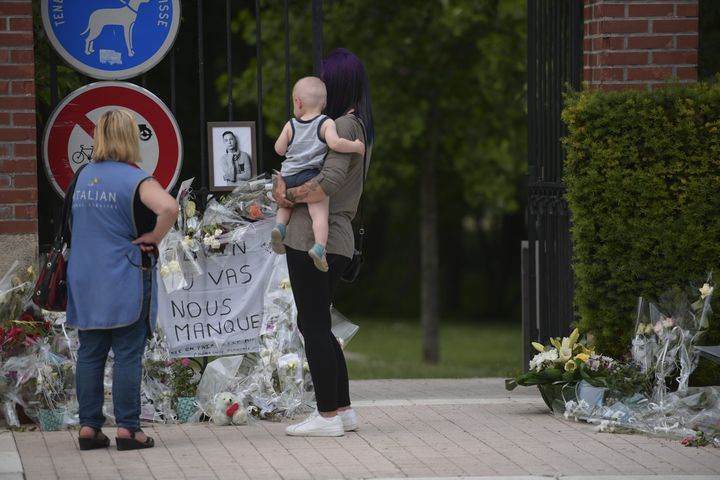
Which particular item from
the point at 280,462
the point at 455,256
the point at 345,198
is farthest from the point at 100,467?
the point at 455,256

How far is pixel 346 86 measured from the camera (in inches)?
232

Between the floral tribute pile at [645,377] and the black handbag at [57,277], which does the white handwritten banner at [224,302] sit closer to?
the black handbag at [57,277]

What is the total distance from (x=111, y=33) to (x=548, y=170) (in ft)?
9.18

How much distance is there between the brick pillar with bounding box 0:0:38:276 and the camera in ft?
21.3

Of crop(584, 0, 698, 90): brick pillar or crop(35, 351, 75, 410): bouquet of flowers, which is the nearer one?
crop(35, 351, 75, 410): bouquet of flowers

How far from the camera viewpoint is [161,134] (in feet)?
22.1

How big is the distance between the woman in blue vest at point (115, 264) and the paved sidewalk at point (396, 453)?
29 cm

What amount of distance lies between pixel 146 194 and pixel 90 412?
1.09 metres

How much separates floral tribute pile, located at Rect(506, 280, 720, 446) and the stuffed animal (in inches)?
60.1

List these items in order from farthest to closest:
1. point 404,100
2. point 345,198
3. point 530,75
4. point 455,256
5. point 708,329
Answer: point 455,256 → point 404,100 → point 530,75 → point 708,329 → point 345,198

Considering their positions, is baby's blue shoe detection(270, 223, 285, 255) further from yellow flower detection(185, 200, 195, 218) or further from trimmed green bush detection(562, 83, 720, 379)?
trimmed green bush detection(562, 83, 720, 379)

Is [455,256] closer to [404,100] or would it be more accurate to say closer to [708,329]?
[404,100]

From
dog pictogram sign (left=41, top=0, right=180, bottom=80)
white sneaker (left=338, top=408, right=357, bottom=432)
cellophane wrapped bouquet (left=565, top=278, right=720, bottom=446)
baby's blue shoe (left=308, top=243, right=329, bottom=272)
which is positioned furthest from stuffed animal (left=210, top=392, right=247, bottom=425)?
dog pictogram sign (left=41, top=0, right=180, bottom=80)

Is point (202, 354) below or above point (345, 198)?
below
